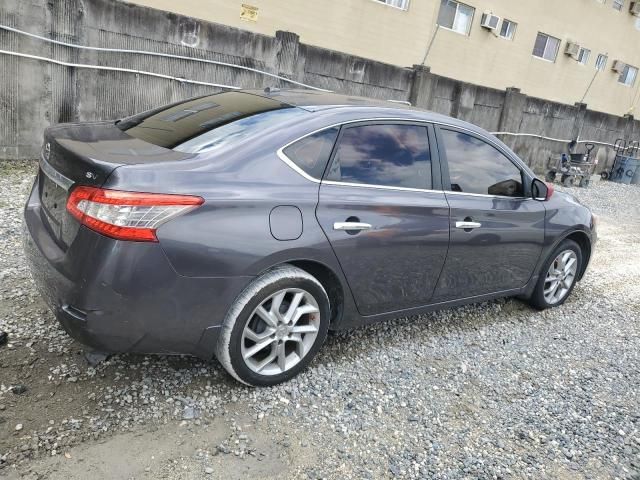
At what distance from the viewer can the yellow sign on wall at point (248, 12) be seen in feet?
39.6

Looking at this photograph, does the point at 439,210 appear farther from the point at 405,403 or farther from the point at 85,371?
the point at 85,371

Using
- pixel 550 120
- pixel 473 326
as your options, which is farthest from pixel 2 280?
pixel 550 120

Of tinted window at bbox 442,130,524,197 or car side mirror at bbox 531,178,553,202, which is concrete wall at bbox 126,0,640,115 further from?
car side mirror at bbox 531,178,553,202

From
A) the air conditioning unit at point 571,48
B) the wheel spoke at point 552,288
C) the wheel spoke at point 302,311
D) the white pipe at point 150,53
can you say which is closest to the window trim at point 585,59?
the air conditioning unit at point 571,48

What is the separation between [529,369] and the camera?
11.8ft

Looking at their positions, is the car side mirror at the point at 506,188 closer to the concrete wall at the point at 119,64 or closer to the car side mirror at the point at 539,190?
the car side mirror at the point at 539,190

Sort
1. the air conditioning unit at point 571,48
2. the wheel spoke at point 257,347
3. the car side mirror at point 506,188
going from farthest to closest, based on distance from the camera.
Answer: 1. the air conditioning unit at point 571,48
2. the car side mirror at point 506,188
3. the wheel spoke at point 257,347

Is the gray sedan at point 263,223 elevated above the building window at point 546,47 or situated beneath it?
situated beneath

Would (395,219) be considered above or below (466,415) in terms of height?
above

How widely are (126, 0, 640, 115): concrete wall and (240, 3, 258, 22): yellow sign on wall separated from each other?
86 mm

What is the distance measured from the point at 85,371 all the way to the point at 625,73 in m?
29.2

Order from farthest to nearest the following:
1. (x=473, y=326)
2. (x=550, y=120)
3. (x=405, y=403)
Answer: (x=550, y=120) → (x=473, y=326) → (x=405, y=403)

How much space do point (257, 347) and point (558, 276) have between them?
3104 millimetres

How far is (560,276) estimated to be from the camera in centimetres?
461
